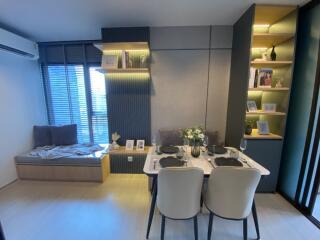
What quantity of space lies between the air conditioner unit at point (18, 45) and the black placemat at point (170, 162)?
3083mm

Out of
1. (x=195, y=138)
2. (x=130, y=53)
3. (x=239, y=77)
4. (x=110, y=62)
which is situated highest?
(x=130, y=53)

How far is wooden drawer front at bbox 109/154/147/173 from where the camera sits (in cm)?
296

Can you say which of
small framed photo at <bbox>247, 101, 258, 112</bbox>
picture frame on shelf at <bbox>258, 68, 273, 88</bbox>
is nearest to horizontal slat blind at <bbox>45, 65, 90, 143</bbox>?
small framed photo at <bbox>247, 101, 258, 112</bbox>

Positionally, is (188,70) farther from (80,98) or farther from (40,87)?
(40,87)

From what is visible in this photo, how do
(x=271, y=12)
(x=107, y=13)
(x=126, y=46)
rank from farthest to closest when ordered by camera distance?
(x=126, y=46) → (x=107, y=13) → (x=271, y=12)

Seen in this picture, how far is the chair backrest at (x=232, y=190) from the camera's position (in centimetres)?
136

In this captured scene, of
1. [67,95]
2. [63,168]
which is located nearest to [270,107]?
[63,168]

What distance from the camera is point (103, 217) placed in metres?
2.02

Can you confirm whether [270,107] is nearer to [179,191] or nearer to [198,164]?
[198,164]

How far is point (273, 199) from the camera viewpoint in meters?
2.35

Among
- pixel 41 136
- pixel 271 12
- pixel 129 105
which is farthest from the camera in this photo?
pixel 41 136

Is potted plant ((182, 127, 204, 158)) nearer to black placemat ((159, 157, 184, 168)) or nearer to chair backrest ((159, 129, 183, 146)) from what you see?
black placemat ((159, 157, 184, 168))

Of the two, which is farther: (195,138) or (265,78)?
(265,78)

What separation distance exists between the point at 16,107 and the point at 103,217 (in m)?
2.57
